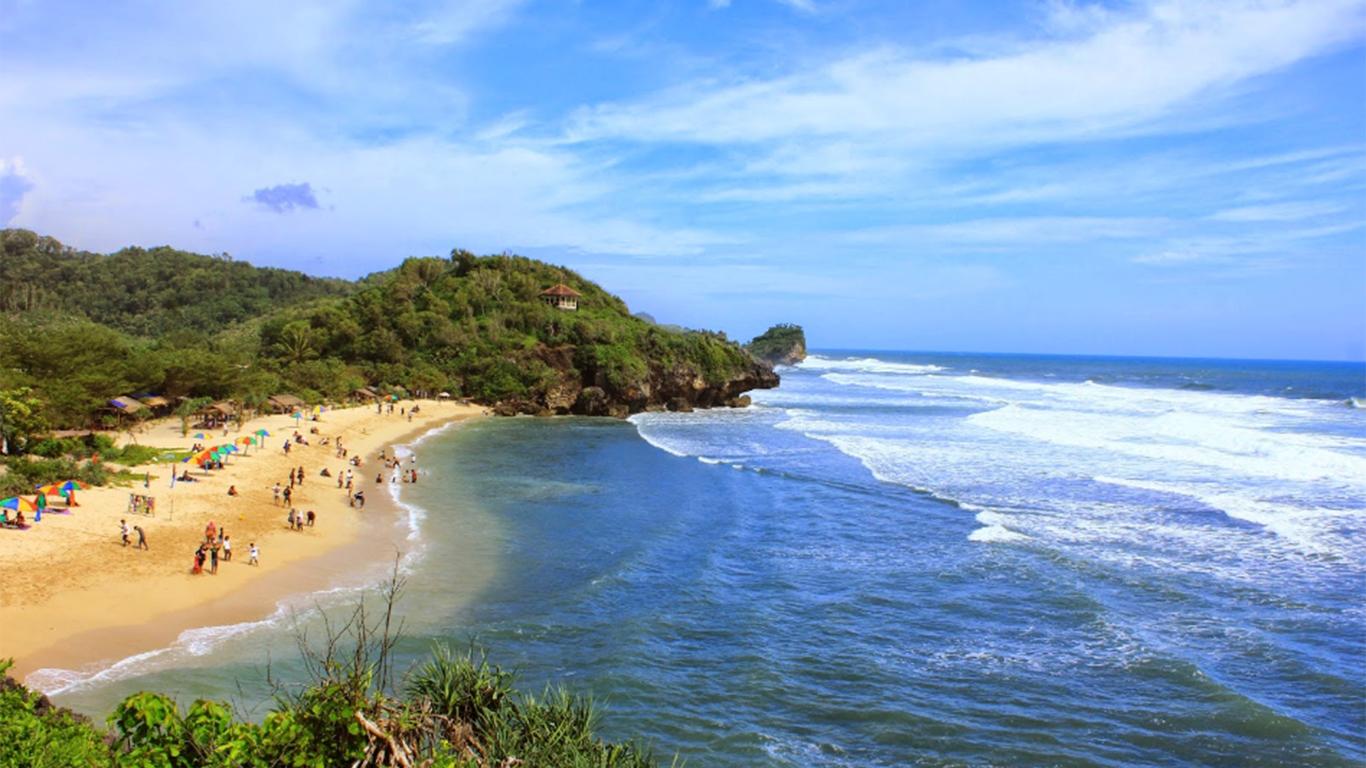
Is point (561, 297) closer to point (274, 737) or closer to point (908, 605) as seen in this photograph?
point (908, 605)

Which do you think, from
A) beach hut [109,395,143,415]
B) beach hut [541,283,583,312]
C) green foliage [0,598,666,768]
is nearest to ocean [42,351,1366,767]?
green foliage [0,598,666,768]

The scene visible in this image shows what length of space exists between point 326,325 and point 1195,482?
6405 centimetres

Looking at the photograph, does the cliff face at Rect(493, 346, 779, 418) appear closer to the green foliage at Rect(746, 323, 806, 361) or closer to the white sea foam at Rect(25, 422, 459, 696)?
the white sea foam at Rect(25, 422, 459, 696)

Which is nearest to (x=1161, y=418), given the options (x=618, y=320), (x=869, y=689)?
(x=618, y=320)

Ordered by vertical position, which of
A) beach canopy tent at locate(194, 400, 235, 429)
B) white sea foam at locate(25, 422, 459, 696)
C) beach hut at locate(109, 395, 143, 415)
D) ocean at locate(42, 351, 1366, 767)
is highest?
beach hut at locate(109, 395, 143, 415)

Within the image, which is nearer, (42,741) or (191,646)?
(42,741)

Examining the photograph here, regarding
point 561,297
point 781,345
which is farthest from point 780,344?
point 561,297

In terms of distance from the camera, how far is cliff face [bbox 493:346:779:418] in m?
66.0

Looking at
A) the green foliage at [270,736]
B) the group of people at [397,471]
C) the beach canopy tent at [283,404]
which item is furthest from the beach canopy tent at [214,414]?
the green foliage at [270,736]

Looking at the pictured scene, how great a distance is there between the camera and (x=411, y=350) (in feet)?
235

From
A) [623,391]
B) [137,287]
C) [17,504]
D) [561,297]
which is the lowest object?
[17,504]

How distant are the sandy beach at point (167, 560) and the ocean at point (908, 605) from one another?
1374 millimetres

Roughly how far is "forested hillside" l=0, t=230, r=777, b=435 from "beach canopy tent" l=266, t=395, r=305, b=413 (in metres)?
0.98

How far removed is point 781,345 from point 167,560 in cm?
15358
